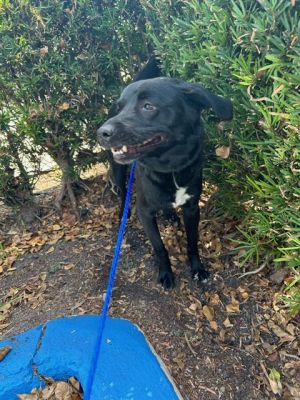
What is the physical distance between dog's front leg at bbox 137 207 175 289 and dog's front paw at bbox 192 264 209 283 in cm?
17

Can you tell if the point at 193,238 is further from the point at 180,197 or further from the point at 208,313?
the point at 208,313

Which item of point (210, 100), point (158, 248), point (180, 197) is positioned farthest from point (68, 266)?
point (210, 100)

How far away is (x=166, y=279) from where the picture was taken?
111 inches

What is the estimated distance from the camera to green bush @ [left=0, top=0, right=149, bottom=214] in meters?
3.04

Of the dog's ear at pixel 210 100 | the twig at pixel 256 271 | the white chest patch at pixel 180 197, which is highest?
the dog's ear at pixel 210 100

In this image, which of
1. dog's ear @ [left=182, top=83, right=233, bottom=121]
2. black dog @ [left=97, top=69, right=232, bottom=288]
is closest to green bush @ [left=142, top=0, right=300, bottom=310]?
dog's ear @ [left=182, top=83, right=233, bottom=121]

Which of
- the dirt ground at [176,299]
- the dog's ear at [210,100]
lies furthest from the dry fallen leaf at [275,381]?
the dog's ear at [210,100]

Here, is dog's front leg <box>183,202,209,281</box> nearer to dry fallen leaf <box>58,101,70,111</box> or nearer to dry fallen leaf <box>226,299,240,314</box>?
dry fallen leaf <box>226,299,240,314</box>

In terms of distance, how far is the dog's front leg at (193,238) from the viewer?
2742mm

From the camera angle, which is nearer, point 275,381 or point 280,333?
point 275,381

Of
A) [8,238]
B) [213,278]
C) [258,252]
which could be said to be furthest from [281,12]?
[8,238]

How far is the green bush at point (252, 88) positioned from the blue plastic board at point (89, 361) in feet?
3.33

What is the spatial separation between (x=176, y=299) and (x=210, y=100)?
4.73 feet

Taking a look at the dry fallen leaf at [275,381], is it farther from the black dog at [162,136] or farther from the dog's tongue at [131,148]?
the dog's tongue at [131,148]
